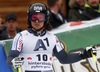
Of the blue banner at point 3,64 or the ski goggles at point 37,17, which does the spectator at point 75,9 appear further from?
the ski goggles at point 37,17

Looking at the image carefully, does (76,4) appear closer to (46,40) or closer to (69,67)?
(69,67)

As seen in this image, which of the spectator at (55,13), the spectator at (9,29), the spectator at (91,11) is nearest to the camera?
the spectator at (9,29)

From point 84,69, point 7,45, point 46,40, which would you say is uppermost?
point 46,40

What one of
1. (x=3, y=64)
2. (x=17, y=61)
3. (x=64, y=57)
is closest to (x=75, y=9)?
(x=3, y=64)

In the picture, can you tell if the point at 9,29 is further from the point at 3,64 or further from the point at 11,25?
the point at 3,64

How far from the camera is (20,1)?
445 inches

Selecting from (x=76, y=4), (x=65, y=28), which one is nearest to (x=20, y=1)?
(x=76, y=4)

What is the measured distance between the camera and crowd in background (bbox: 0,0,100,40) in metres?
6.82

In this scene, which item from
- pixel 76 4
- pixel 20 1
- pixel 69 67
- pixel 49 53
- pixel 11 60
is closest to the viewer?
pixel 11 60

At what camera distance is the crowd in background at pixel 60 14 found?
22.4 feet

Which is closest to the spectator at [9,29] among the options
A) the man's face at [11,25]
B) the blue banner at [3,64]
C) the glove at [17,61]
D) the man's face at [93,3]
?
the man's face at [11,25]

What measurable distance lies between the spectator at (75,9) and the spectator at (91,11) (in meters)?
0.15

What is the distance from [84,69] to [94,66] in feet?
0.67

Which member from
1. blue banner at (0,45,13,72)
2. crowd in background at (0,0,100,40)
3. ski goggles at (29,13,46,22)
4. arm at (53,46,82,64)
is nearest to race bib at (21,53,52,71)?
arm at (53,46,82,64)
